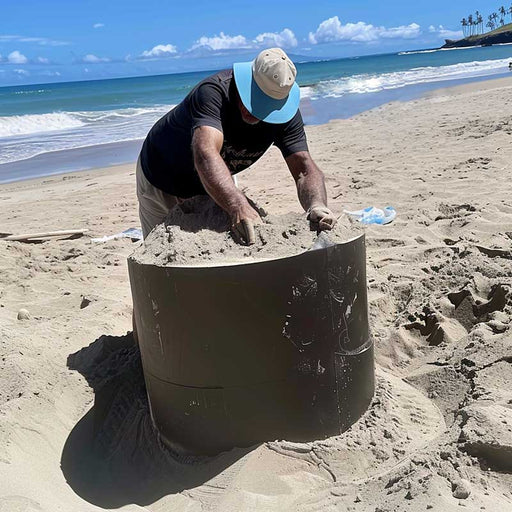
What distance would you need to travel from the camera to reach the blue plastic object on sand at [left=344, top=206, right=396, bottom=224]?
5.29m

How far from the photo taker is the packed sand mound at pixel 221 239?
2217mm

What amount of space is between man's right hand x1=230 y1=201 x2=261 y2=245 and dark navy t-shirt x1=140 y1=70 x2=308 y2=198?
1.44ft

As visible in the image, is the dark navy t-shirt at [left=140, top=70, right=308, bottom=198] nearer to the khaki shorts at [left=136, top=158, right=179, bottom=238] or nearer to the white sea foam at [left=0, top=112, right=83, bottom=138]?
the khaki shorts at [left=136, top=158, right=179, bottom=238]

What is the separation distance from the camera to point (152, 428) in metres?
2.63

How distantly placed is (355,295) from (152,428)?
1039mm

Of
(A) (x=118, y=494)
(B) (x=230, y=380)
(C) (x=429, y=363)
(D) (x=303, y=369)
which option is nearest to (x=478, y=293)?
(C) (x=429, y=363)

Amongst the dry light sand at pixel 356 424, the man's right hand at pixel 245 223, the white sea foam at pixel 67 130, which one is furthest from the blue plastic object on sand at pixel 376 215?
the white sea foam at pixel 67 130

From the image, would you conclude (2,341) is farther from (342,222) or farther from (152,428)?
(342,222)

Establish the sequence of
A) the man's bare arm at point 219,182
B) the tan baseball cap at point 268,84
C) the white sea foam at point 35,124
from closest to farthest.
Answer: the man's bare arm at point 219,182
the tan baseball cap at point 268,84
the white sea foam at point 35,124

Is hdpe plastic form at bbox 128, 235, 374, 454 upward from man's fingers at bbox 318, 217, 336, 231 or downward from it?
downward

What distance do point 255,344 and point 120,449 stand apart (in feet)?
2.96

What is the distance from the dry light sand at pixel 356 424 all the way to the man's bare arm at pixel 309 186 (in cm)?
85

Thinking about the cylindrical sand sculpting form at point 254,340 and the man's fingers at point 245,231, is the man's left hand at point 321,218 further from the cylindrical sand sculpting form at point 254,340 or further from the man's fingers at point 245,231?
the man's fingers at point 245,231

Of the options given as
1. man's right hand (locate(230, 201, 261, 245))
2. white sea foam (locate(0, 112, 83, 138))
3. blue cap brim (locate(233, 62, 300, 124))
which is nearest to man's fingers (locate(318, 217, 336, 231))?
man's right hand (locate(230, 201, 261, 245))
